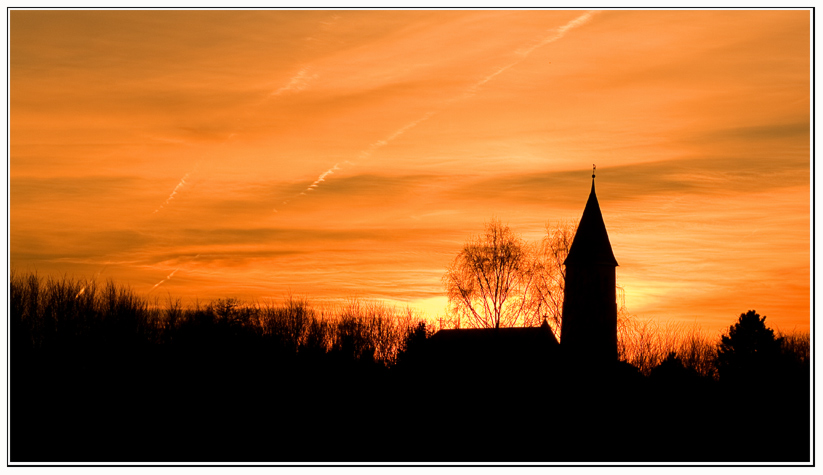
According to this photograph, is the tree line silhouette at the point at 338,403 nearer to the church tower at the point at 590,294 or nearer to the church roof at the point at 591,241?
the church tower at the point at 590,294

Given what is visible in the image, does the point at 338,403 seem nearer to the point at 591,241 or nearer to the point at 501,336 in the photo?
the point at 501,336

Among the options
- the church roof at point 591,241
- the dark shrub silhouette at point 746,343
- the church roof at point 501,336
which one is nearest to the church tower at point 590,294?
the church roof at point 591,241

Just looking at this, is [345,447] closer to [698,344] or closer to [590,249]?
[590,249]

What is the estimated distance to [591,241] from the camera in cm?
5984

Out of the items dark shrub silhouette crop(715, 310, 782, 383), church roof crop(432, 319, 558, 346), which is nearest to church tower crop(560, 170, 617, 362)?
church roof crop(432, 319, 558, 346)

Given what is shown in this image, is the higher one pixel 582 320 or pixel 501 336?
pixel 582 320

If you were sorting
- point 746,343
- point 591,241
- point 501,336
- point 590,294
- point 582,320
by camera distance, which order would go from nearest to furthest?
point 501,336 < point 582,320 < point 590,294 < point 591,241 < point 746,343

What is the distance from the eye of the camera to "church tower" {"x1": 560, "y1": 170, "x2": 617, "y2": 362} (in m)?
58.0

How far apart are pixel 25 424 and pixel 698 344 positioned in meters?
52.5

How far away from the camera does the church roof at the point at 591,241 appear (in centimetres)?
5931

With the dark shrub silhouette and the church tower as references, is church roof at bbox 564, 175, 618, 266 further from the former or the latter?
the dark shrub silhouette

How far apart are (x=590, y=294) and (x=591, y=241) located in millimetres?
3694

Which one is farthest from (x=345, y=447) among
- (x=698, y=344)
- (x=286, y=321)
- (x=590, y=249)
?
(x=698, y=344)

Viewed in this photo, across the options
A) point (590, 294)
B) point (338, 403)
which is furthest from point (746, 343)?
point (338, 403)
